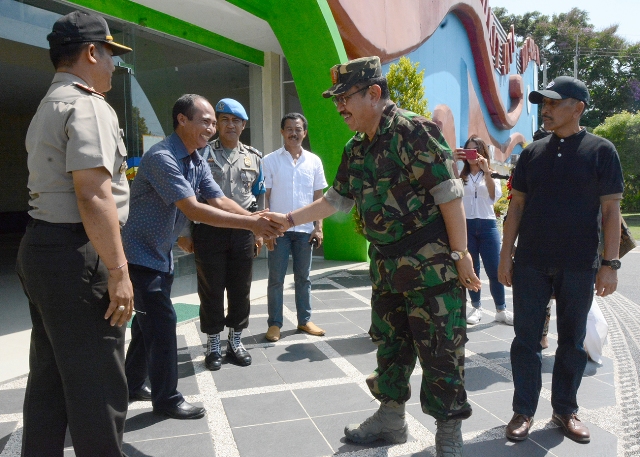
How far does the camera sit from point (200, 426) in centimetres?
299

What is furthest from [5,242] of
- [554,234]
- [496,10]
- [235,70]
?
[496,10]

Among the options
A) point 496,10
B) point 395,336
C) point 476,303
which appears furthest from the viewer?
point 496,10

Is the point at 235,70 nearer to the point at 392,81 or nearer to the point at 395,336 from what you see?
the point at 392,81

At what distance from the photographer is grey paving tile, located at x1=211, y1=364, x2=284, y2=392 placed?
3637 millimetres

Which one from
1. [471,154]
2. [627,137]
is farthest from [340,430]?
[627,137]

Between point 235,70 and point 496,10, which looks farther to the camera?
point 496,10

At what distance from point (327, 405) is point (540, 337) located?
1341 mm

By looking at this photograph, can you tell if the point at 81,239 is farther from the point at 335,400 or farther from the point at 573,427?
the point at 573,427

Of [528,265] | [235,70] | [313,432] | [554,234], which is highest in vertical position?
[235,70]

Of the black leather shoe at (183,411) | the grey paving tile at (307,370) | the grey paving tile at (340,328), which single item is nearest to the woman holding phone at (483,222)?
the grey paving tile at (340,328)

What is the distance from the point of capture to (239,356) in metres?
4.07

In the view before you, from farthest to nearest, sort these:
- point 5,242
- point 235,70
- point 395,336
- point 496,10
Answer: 1. point 496,10
2. point 5,242
3. point 235,70
4. point 395,336

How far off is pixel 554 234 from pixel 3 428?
3260mm

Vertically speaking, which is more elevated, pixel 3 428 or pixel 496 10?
pixel 496 10
